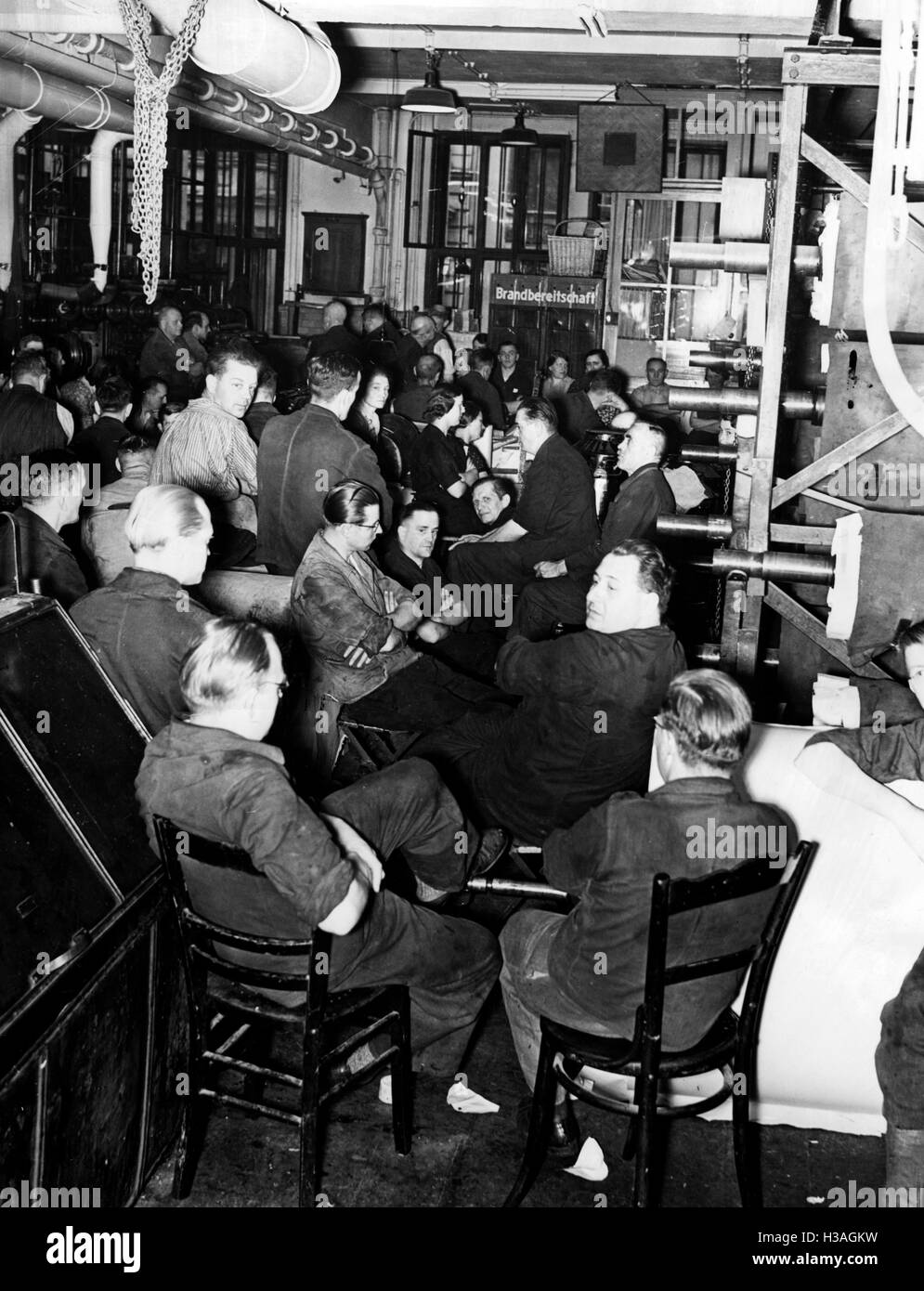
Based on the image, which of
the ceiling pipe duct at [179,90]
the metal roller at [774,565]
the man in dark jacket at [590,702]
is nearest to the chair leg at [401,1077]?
the man in dark jacket at [590,702]

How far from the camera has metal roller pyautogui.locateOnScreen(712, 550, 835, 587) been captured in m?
3.61

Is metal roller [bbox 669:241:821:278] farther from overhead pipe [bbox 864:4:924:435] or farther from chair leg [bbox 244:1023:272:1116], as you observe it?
chair leg [bbox 244:1023:272:1116]

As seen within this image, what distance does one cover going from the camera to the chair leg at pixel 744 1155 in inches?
102

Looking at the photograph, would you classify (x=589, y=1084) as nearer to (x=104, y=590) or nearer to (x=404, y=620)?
(x=104, y=590)

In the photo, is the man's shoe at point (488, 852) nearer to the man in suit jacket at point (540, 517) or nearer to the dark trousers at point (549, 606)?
the dark trousers at point (549, 606)

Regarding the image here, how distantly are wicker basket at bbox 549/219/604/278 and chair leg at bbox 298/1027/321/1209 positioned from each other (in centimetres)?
1239

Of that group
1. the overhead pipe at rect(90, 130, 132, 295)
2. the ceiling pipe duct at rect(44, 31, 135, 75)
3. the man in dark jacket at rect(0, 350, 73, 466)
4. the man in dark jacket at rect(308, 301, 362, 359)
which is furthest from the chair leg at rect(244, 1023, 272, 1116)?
the overhead pipe at rect(90, 130, 132, 295)

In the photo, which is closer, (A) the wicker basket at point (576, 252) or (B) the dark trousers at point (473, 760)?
(B) the dark trousers at point (473, 760)

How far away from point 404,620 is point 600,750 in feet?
5.03

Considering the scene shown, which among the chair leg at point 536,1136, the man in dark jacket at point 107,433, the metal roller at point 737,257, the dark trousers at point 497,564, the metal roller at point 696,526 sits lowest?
the chair leg at point 536,1136

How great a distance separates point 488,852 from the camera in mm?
3477

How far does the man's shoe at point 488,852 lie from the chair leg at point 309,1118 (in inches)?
38.5

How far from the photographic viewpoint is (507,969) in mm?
2797
